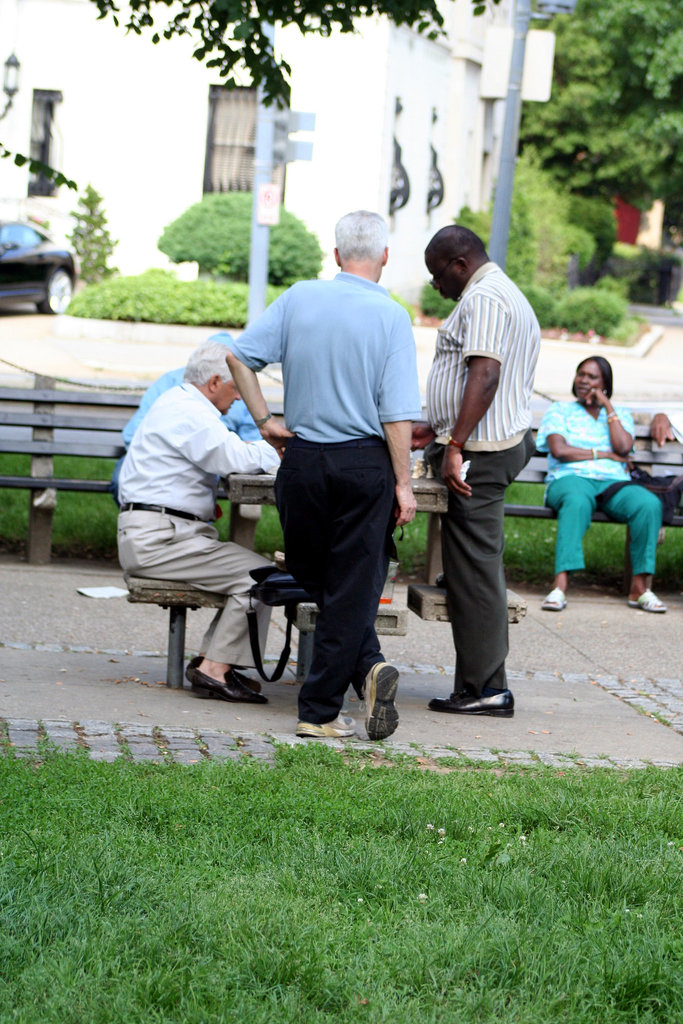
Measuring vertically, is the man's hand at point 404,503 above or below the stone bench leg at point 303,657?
above

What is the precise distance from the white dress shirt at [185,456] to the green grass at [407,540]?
285cm

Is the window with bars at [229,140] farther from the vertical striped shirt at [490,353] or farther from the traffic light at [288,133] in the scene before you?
the vertical striped shirt at [490,353]

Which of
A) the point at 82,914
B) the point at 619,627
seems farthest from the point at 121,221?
the point at 82,914

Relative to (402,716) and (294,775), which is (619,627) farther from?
(294,775)

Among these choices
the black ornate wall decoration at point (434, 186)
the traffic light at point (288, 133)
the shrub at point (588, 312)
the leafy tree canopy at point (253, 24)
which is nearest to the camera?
the leafy tree canopy at point (253, 24)

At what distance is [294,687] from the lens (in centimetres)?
639

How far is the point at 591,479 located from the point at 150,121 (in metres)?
19.9

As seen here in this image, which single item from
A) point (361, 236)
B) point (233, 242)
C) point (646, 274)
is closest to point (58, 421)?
point (361, 236)

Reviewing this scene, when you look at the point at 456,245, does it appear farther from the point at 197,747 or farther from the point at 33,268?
the point at 33,268

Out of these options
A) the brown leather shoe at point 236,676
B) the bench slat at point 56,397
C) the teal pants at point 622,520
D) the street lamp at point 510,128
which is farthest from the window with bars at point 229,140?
the brown leather shoe at point 236,676

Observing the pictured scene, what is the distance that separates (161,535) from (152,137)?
2207 centimetres

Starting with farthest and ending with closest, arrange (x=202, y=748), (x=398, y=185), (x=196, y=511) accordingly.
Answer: (x=398, y=185)
(x=196, y=511)
(x=202, y=748)

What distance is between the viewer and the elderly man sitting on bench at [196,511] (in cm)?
593

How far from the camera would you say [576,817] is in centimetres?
444
